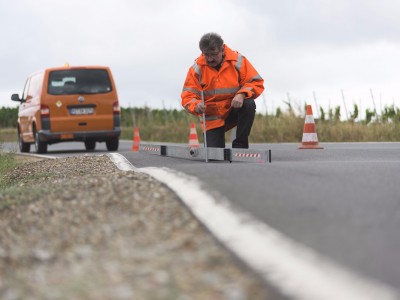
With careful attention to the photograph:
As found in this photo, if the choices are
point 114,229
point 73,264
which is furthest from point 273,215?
point 73,264

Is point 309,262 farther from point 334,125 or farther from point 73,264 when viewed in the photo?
point 334,125

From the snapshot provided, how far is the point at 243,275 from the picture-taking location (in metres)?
4.18

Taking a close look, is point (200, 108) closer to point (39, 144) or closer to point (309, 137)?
point (309, 137)

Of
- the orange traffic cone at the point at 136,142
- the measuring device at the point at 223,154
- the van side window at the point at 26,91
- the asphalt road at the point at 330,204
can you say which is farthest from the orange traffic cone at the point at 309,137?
the asphalt road at the point at 330,204

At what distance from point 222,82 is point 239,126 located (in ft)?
2.26

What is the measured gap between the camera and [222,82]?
36.7 feet

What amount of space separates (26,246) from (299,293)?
1805mm

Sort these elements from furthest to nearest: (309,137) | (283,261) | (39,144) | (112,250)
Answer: (39,144), (309,137), (112,250), (283,261)

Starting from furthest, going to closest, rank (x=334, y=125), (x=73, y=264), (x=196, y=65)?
(x=334, y=125) → (x=196, y=65) → (x=73, y=264)

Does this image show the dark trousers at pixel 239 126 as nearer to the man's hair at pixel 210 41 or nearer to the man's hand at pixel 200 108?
the man's hand at pixel 200 108

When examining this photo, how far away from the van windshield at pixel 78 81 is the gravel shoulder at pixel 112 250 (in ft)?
43.4

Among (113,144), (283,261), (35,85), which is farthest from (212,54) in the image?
(113,144)

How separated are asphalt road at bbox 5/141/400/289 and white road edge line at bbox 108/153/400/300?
5.2 inches

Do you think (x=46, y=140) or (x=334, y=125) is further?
(x=334, y=125)
